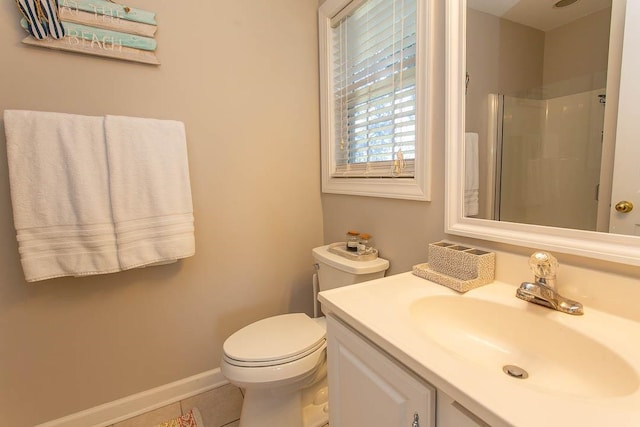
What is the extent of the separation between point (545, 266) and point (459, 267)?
0.23 meters

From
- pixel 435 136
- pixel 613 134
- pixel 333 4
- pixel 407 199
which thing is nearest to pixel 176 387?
pixel 407 199

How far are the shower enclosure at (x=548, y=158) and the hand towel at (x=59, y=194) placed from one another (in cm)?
143

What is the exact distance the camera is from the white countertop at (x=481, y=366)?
0.42 m

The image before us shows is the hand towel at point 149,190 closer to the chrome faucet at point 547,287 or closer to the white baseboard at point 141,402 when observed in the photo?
the white baseboard at point 141,402

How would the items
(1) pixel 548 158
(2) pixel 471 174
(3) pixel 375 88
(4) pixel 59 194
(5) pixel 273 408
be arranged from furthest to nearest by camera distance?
(3) pixel 375 88
(5) pixel 273 408
(4) pixel 59 194
(2) pixel 471 174
(1) pixel 548 158

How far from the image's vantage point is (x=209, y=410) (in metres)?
1.50

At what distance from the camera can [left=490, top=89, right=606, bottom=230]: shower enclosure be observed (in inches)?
29.5

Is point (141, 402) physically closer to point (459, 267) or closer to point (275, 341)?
point (275, 341)

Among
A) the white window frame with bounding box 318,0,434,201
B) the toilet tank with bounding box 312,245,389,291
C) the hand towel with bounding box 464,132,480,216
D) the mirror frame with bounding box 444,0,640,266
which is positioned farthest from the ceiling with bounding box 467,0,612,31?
the toilet tank with bounding box 312,245,389,291

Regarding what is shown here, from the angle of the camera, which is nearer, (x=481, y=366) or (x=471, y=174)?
(x=481, y=366)

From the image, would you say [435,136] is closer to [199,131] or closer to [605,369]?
[605,369]

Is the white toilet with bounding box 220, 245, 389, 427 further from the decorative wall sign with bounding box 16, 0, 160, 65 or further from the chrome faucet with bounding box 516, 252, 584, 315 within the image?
the decorative wall sign with bounding box 16, 0, 160, 65

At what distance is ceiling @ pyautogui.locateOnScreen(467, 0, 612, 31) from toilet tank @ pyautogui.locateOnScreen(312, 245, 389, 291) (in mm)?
942

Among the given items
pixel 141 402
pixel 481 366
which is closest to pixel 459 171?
pixel 481 366
